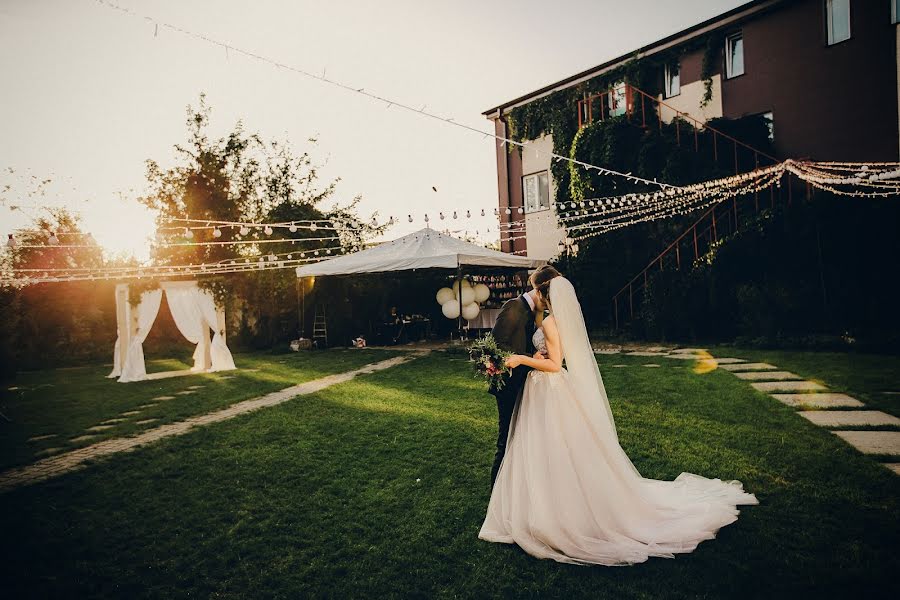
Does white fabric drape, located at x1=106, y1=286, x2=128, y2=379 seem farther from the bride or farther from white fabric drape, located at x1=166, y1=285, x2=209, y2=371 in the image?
the bride

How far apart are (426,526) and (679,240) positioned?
10.9 m

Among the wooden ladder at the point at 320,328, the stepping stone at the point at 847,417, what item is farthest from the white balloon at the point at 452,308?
the stepping stone at the point at 847,417

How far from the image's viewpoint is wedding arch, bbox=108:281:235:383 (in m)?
11.0

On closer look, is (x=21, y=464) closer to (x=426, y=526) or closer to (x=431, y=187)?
(x=426, y=526)

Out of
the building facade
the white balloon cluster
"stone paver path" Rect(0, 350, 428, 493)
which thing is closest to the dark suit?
"stone paver path" Rect(0, 350, 428, 493)

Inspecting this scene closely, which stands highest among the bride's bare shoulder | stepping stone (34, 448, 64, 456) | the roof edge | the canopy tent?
the roof edge

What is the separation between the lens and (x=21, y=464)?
16.5 feet

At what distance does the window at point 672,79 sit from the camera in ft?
45.9

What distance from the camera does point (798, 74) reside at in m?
11.9

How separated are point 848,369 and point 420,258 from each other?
7986 mm

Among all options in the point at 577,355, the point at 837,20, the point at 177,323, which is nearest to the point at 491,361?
the point at 577,355

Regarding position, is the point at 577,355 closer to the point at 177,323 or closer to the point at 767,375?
the point at 767,375

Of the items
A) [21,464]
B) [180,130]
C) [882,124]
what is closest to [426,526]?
[21,464]

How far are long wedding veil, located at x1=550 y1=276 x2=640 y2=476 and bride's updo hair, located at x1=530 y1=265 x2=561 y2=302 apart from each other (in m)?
0.03
